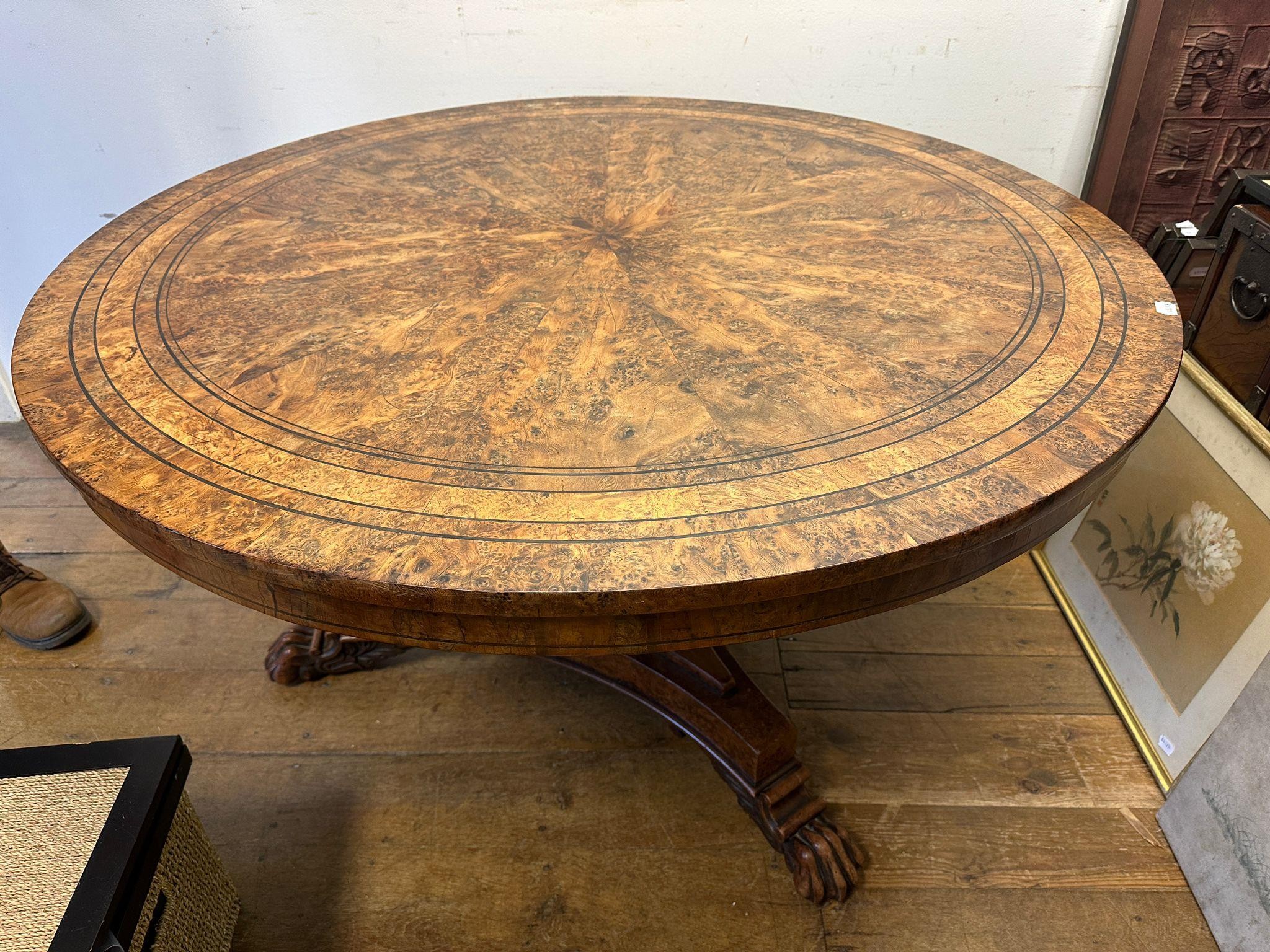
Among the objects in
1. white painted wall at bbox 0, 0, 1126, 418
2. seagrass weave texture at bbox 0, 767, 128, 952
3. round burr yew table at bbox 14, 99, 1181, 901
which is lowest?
seagrass weave texture at bbox 0, 767, 128, 952

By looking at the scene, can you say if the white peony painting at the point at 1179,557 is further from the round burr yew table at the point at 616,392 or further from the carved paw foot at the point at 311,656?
the carved paw foot at the point at 311,656

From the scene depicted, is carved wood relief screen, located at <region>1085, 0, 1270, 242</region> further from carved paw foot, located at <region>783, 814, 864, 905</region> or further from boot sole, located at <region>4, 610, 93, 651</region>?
boot sole, located at <region>4, 610, 93, 651</region>

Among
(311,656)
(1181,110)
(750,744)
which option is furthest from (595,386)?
(1181,110)

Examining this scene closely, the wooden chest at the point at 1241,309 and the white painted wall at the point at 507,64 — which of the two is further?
the white painted wall at the point at 507,64

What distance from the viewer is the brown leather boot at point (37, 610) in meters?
1.99

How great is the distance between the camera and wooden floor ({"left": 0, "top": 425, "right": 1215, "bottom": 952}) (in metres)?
1.50

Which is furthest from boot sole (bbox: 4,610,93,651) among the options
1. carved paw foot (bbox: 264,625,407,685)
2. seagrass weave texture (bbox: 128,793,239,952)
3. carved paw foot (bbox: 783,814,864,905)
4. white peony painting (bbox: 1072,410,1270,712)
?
white peony painting (bbox: 1072,410,1270,712)

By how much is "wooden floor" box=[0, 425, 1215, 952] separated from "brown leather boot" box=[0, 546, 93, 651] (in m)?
0.04

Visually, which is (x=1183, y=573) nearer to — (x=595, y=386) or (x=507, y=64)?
(x=595, y=386)

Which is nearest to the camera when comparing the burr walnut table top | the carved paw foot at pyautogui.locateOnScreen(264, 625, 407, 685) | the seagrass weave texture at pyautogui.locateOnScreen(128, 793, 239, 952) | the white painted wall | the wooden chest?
the burr walnut table top

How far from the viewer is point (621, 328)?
1235 millimetres

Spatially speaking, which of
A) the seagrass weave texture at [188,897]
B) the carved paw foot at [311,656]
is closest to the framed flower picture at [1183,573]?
the carved paw foot at [311,656]

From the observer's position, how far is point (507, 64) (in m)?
2.24

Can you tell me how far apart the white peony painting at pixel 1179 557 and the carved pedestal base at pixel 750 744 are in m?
0.71
